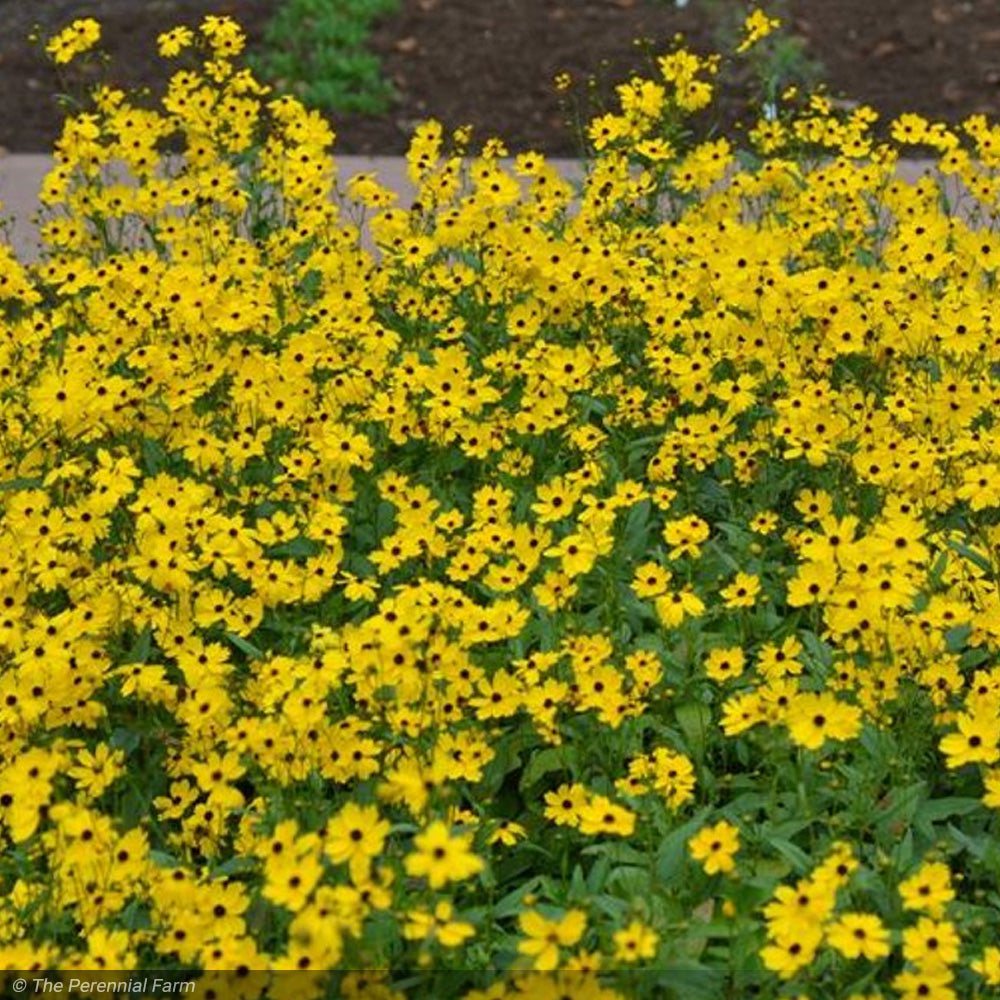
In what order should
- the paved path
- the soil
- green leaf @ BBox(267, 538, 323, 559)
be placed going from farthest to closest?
the soil → the paved path → green leaf @ BBox(267, 538, 323, 559)

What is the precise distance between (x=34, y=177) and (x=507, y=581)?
204 inches

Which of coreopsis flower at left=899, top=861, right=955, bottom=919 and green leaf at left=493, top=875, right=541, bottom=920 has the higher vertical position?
coreopsis flower at left=899, top=861, right=955, bottom=919

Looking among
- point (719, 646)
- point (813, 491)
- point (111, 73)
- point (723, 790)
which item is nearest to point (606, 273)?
point (813, 491)

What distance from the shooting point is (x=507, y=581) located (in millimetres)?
3672

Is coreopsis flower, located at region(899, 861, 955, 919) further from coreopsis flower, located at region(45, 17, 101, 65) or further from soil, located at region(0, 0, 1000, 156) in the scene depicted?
soil, located at region(0, 0, 1000, 156)

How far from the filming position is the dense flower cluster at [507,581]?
2.95m

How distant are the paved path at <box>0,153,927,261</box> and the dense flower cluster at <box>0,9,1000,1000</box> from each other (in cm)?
192

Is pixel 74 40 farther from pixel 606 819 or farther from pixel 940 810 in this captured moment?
A: pixel 940 810

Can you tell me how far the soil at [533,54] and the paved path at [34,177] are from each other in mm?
430

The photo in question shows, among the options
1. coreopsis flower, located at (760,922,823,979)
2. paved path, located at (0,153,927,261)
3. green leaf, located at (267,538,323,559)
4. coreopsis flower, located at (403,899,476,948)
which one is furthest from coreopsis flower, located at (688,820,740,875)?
paved path, located at (0,153,927,261)

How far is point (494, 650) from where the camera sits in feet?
12.5

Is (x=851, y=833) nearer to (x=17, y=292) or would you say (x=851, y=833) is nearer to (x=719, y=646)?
(x=719, y=646)

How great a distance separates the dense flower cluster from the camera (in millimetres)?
2947

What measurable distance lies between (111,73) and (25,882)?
7183mm
